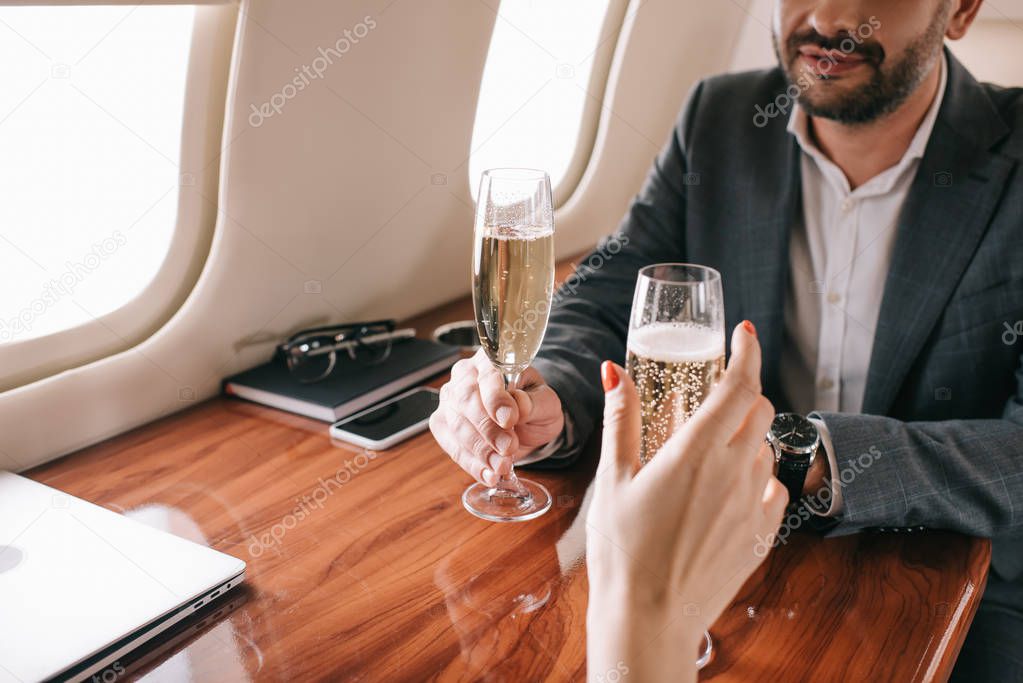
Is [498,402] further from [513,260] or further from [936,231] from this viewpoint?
[936,231]

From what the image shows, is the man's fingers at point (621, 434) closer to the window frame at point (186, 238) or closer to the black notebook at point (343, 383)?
the black notebook at point (343, 383)

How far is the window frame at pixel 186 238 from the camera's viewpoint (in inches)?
47.3

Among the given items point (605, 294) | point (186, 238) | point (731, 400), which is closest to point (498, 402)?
point (731, 400)

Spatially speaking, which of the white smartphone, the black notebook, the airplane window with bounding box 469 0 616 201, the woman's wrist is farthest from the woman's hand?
the airplane window with bounding box 469 0 616 201

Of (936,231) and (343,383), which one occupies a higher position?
(936,231)

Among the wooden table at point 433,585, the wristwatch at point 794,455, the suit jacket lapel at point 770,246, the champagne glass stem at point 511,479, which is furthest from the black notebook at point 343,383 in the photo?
the wristwatch at point 794,455

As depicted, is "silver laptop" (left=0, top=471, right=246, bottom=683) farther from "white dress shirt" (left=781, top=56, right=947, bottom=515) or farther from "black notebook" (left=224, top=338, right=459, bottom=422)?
"white dress shirt" (left=781, top=56, right=947, bottom=515)

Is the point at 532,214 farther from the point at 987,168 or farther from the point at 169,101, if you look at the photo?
the point at 987,168

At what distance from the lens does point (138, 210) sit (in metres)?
1.32

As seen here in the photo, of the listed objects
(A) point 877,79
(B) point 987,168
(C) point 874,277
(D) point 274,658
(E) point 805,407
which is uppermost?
(A) point 877,79

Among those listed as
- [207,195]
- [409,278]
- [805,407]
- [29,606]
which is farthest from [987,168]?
[29,606]

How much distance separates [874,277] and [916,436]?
1.51 ft

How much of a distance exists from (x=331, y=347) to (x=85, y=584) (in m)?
0.66

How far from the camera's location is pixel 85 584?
856 millimetres
